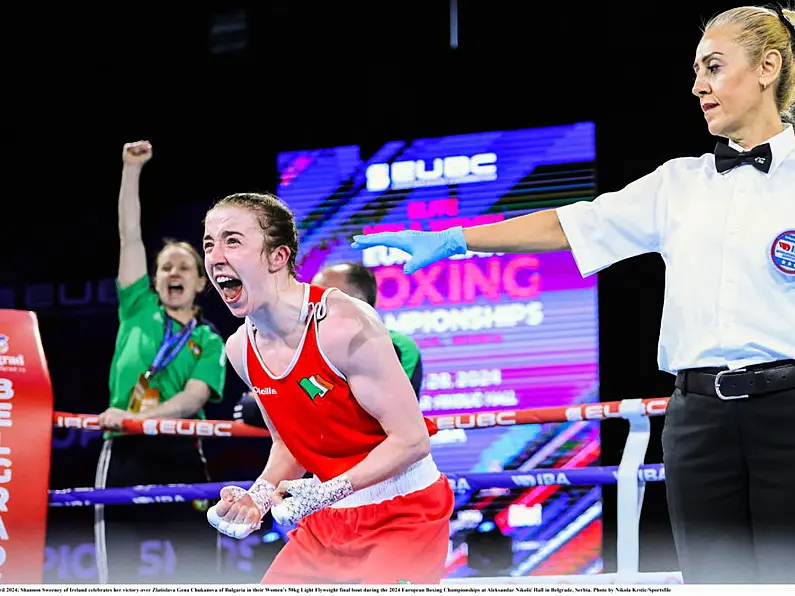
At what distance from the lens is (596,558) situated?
550 centimetres

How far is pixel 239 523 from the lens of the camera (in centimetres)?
206

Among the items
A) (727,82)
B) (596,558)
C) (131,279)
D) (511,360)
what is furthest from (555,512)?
(727,82)

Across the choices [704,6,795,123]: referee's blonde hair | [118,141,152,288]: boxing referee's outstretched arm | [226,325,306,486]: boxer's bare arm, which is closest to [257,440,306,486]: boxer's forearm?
[226,325,306,486]: boxer's bare arm

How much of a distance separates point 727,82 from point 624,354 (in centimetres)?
378

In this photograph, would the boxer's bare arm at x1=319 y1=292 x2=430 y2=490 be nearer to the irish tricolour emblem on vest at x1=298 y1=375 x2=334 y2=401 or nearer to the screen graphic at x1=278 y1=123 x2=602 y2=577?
the irish tricolour emblem on vest at x1=298 y1=375 x2=334 y2=401

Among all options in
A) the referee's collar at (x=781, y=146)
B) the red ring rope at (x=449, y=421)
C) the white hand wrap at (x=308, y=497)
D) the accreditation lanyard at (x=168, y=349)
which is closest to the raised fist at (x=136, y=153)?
the accreditation lanyard at (x=168, y=349)

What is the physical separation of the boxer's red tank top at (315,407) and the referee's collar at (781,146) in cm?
93

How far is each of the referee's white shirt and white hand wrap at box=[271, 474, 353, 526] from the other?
66 centimetres

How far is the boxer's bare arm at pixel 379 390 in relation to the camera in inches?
87.4

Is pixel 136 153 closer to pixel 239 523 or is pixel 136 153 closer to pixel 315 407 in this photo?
pixel 315 407

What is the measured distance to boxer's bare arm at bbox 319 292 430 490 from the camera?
7.29ft

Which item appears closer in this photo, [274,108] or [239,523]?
[239,523]

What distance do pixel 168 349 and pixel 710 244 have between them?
2525 mm

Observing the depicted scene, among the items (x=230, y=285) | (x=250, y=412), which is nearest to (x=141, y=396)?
(x=250, y=412)
